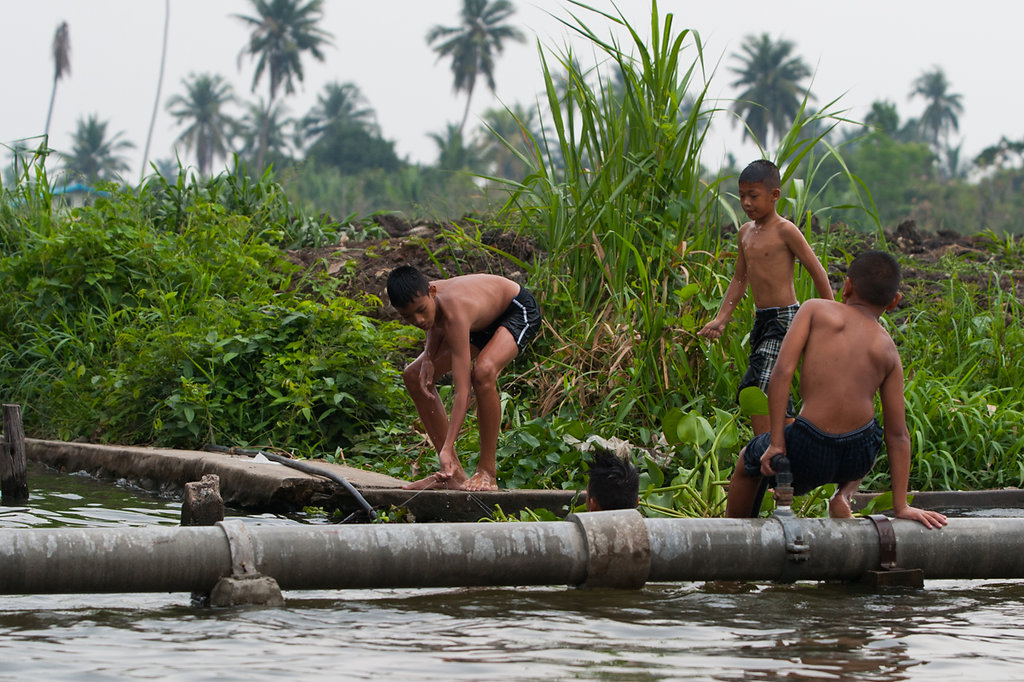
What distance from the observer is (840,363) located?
3871 millimetres

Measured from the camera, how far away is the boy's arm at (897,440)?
389 centimetres

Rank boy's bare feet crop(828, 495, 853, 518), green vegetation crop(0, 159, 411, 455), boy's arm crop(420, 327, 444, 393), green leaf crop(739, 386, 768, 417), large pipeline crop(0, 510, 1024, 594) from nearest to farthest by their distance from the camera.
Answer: large pipeline crop(0, 510, 1024, 594) → boy's bare feet crop(828, 495, 853, 518) → green leaf crop(739, 386, 768, 417) → boy's arm crop(420, 327, 444, 393) → green vegetation crop(0, 159, 411, 455)

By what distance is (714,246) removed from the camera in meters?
7.11

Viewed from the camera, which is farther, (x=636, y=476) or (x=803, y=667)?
(x=636, y=476)

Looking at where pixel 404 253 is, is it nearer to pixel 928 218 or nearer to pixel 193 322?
pixel 193 322

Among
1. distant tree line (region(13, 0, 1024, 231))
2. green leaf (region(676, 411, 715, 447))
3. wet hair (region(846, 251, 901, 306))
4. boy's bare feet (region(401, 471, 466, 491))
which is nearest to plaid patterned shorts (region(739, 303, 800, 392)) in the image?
green leaf (region(676, 411, 715, 447))

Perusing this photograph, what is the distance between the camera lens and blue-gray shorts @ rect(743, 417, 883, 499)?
385 cm

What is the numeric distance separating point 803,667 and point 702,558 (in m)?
0.86

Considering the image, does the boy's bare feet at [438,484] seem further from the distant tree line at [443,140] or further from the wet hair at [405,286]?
the distant tree line at [443,140]

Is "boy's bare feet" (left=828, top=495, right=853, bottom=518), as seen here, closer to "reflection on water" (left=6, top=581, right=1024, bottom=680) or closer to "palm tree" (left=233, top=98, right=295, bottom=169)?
"reflection on water" (left=6, top=581, right=1024, bottom=680)

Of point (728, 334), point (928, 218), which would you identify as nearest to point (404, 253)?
point (728, 334)

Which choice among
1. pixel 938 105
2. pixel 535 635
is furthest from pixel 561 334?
pixel 938 105

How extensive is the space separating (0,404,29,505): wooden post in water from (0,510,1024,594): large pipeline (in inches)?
103

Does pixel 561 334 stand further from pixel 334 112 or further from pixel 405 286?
pixel 334 112
